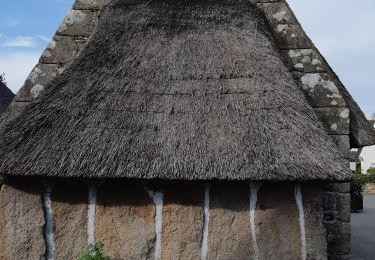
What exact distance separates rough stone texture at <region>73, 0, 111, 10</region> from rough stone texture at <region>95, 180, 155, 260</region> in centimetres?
261

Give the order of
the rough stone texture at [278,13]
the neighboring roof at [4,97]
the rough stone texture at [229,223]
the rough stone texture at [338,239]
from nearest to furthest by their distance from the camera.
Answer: the rough stone texture at [229,223]
the rough stone texture at [338,239]
the rough stone texture at [278,13]
the neighboring roof at [4,97]

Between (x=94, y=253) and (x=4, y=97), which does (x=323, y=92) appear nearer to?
(x=94, y=253)

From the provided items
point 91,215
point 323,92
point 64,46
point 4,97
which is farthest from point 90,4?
point 4,97

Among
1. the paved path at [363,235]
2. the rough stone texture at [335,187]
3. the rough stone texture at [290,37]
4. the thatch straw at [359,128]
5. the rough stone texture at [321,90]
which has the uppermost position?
the rough stone texture at [290,37]

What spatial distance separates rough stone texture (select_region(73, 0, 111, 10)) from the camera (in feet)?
18.1

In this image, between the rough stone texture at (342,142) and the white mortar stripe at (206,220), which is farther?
the rough stone texture at (342,142)

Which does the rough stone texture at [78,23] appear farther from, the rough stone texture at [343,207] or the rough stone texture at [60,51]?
the rough stone texture at [343,207]

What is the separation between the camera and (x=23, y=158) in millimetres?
3578

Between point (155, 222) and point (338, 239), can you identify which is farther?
point (338, 239)

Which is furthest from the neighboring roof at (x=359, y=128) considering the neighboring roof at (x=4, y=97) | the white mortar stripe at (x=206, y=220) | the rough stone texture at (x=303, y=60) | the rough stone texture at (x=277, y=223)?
the neighboring roof at (x=4, y=97)

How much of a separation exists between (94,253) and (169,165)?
1016 mm

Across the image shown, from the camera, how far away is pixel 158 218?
3809 mm

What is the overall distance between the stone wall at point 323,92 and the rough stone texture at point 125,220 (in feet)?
6.36

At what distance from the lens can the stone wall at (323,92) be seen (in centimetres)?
461
